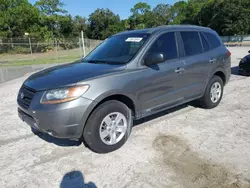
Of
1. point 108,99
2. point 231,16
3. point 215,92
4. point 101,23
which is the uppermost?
point 101,23

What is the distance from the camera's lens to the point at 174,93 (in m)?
4.22

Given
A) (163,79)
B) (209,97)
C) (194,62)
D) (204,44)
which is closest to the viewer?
(163,79)

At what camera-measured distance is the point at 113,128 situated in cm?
349

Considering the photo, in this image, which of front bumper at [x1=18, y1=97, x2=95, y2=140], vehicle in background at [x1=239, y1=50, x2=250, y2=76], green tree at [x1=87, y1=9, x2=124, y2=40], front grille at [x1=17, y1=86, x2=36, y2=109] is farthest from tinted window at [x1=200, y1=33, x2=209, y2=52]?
green tree at [x1=87, y1=9, x2=124, y2=40]

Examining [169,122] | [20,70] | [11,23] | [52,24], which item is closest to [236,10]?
[52,24]

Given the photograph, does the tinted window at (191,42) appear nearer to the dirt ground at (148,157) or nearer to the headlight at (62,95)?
the dirt ground at (148,157)

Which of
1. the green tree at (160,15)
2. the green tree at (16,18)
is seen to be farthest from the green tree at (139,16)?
the green tree at (16,18)

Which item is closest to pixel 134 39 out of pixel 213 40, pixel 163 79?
pixel 163 79

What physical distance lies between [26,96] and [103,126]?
121 centimetres

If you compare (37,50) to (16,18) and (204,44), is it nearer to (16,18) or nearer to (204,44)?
(16,18)

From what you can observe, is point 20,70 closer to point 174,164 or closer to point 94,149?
point 94,149

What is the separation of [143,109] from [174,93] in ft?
2.58

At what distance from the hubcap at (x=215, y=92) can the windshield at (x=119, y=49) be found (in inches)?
84.7

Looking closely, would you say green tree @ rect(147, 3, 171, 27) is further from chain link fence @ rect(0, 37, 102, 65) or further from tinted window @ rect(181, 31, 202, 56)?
tinted window @ rect(181, 31, 202, 56)
